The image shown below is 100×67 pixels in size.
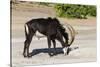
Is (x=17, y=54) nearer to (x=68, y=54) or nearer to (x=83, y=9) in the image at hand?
(x=68, y=54)

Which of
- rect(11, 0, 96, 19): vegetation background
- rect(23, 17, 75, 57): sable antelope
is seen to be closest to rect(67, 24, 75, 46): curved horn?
rect(23, 17, 75, 57): sable antelope

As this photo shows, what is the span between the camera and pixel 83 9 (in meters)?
2.43

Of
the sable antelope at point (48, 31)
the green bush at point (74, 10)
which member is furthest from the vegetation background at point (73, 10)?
the sable antelope at point (48, 31)

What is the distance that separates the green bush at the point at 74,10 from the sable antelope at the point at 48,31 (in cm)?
13

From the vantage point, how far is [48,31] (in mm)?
2252

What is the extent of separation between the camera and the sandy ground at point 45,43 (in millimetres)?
2096

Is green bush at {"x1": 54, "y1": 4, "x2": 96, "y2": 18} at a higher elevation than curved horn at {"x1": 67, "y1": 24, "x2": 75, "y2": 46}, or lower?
higher

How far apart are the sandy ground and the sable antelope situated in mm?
46

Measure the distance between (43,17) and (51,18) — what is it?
4.0 inches

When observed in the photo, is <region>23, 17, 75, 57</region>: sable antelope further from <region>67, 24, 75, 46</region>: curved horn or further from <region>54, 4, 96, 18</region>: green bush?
<region>54, 4, 96, 18</region>: green bush

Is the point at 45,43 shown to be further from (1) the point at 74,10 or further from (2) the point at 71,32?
(1) the point at 74,10

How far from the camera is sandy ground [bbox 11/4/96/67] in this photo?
6.88 ft

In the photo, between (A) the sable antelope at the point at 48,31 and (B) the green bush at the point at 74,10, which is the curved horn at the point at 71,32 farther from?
(B) the green bush at the point at 74,10
